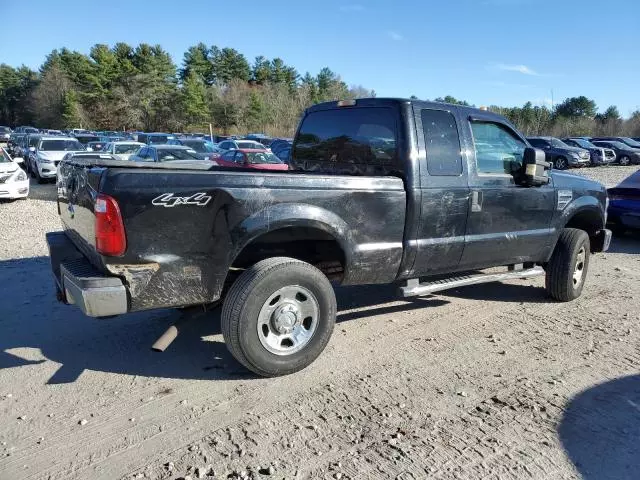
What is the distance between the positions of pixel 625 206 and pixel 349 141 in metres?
7.15

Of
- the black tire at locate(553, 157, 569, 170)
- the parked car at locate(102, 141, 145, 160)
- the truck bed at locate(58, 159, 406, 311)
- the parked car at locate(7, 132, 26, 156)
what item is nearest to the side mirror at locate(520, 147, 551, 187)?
the truck bed at locate(58, 159, 406, 311)

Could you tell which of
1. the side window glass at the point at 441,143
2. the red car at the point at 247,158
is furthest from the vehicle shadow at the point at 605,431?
the red car at the point at 247,158

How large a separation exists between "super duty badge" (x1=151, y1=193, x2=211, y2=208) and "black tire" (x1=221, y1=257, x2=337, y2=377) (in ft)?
2.01

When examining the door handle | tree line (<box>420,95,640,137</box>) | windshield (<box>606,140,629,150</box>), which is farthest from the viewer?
tree line (<box>420,95,640,137</box>)

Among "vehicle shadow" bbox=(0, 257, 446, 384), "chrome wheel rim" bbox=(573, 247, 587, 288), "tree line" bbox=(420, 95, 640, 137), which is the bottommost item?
"vehicle shadow" bbox=(0, 257, 446, 384)

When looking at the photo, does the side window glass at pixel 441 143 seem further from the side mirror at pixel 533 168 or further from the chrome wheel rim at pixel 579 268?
the chrome wheel rim at pixel 579 268

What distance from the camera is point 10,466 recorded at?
2709 millimetres

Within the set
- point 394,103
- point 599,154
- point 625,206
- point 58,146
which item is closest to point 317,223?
point 394,103

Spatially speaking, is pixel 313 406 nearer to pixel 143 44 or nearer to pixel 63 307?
pixel 63 307

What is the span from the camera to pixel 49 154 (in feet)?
62.0

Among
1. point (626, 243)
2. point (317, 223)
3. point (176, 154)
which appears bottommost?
point (626, 243)

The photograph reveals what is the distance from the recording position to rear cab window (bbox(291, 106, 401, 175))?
4340 millimetres

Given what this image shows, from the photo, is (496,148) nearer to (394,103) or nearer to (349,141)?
(394,103)

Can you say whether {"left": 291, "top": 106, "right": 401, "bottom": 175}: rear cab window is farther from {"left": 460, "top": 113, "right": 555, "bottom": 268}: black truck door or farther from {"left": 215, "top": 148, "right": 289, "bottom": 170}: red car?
{"left": 215, "top": 148, "right": 289, "bottom": 170}: red car
